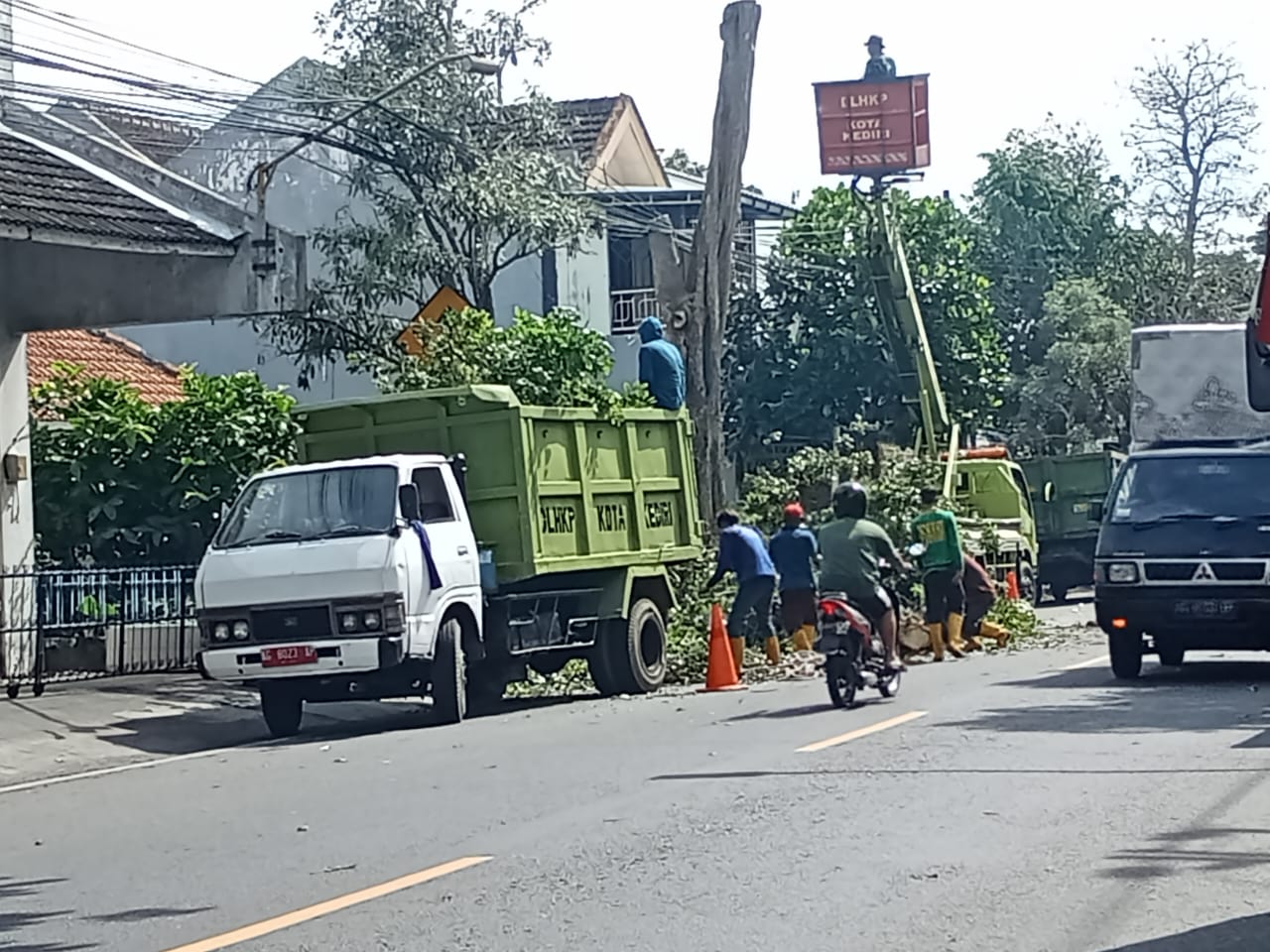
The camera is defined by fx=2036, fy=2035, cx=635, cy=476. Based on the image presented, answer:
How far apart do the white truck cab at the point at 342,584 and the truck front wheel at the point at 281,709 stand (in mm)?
24

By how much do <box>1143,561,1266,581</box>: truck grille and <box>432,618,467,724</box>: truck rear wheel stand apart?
563cm

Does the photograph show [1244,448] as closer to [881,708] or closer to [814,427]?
[881,708]

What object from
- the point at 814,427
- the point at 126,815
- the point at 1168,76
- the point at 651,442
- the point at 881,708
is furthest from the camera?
the point at 1168,76

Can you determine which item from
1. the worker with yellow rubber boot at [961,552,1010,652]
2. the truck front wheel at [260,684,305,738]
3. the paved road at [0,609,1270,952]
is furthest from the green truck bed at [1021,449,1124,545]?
the truck front wheel at [260,684,305,738]

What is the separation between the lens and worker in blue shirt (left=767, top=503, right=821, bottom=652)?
20.5m

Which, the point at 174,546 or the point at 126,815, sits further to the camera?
the point at 174,546

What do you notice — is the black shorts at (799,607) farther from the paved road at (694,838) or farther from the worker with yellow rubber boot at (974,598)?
the paved road at (694,838)

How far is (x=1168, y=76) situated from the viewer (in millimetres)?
53688

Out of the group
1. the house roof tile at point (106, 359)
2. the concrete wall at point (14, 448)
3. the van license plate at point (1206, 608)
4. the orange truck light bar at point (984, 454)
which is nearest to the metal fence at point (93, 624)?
the concrete wall at point (14, 448)

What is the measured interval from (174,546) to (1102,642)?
10298 mm

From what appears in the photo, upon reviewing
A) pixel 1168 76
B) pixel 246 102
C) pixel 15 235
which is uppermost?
pixel 1168 76

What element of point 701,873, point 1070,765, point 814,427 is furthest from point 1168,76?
point 701,873

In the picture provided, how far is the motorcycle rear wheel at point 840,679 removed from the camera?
15461mm

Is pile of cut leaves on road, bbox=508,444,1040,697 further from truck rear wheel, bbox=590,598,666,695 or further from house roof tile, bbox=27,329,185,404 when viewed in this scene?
house roof tile, bbox=27,329,185,404
